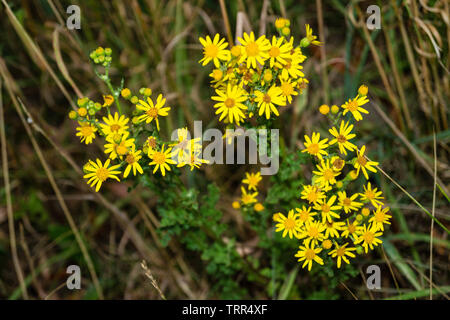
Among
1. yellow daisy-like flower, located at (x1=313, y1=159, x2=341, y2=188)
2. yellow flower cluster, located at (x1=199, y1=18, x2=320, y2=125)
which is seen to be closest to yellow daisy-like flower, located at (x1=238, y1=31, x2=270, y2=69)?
yellow flower cluster, located at (x1=199, y1=18, x2=320, y2=125)

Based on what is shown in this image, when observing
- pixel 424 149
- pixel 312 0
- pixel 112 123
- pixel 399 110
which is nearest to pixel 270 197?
pixel 112 123

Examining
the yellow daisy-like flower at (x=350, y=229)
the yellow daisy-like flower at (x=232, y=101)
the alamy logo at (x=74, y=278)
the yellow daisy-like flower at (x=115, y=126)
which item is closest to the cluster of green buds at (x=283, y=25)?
the yellow daisy-like flower at (x=232, y=101)

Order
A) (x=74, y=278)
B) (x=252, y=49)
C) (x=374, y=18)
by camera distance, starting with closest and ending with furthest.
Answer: (x=252, y=49)
(x=374, y=18)
(x=74, y=278)

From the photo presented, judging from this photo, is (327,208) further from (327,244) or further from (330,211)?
(327,244)

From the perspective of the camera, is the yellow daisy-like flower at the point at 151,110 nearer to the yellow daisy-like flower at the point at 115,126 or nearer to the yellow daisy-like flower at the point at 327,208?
the yellow daisy-like flower at the point at 115,126

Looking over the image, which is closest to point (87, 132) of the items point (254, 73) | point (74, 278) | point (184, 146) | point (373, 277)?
point (184, 146)

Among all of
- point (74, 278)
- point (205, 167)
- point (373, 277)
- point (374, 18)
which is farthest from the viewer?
point (205, 167)

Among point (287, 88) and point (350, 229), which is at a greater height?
point (287, 88)
